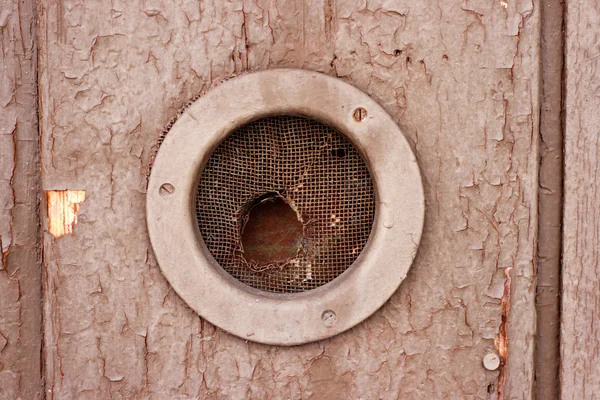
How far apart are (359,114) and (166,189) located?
288 mm

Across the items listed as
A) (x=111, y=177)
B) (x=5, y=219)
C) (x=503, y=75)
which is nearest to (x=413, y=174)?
(x=503, y=75)

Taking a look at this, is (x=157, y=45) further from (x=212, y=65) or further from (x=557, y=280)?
(x=557, y=280)

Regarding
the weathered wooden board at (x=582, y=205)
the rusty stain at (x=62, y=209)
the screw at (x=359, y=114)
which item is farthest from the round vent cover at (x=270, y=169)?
the weathered wooden board at (x=582, y=205)

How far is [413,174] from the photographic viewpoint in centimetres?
71

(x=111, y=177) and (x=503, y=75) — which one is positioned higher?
(x=503, y=75)

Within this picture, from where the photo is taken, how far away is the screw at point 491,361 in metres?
0.73

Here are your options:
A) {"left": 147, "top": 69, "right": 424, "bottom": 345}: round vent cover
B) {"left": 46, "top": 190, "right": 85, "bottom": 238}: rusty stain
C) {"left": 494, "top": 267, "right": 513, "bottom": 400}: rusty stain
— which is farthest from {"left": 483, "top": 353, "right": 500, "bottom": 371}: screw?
{"left": 46, "top": 190, "right": 85, "bottom": 238}: rusty stain

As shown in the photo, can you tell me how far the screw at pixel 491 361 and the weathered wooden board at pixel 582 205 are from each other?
10 cm

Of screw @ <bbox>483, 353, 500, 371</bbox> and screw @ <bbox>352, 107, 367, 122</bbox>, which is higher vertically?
screw @ <bbox>352, 107, 367, 122</bbox>

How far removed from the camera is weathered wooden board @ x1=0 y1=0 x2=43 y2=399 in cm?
74

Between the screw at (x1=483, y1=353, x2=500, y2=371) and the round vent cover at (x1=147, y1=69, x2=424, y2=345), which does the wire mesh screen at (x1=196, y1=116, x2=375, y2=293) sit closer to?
the round vent cover at (x1=147, y1=69, x2=424, y2=345)

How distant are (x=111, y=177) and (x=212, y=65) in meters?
0.21

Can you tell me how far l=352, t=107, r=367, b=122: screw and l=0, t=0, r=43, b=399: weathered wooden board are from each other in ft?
1.52

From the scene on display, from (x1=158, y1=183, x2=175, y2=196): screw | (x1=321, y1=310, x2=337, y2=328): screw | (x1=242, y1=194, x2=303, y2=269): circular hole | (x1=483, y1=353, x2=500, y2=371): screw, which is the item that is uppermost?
(x1=158, y1=183, x2=175, y2=196): screw
